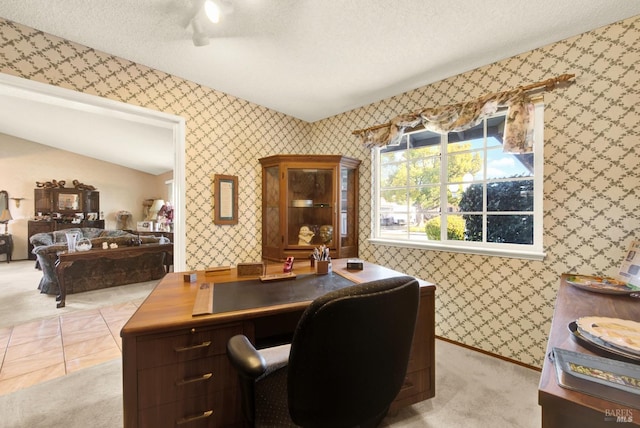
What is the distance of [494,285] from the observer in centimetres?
223

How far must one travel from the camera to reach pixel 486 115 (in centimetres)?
219

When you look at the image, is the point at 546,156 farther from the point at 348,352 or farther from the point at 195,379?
the point at 195,379

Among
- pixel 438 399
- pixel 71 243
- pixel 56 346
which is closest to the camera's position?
pixel 438 399

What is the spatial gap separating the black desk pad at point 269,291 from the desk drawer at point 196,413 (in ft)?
1.18

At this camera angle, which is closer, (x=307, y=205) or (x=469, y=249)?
(x=469, y=249)

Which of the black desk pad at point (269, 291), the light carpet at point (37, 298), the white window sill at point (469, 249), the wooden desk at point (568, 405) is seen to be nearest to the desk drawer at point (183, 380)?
the black desk pad at point (269, 291)

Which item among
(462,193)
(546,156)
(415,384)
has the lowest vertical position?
(415,384)

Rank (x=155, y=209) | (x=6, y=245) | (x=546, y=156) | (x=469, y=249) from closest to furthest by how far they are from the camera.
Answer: (x=546, y=156) → (x=469, y=249) → (x=6, y=245) → (x=155, y=209)

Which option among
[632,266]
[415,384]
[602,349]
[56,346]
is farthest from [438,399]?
[56,346]

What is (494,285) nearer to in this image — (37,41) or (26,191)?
(37,41)

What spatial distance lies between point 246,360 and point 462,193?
2.35 metres

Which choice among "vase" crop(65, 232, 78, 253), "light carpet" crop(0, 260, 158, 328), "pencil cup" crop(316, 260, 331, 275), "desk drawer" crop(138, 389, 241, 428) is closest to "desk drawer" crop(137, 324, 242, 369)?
"desk drawer" crop(138, 389, 241, 428)

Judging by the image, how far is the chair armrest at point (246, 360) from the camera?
2.76 ft

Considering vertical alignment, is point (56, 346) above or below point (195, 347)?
below
